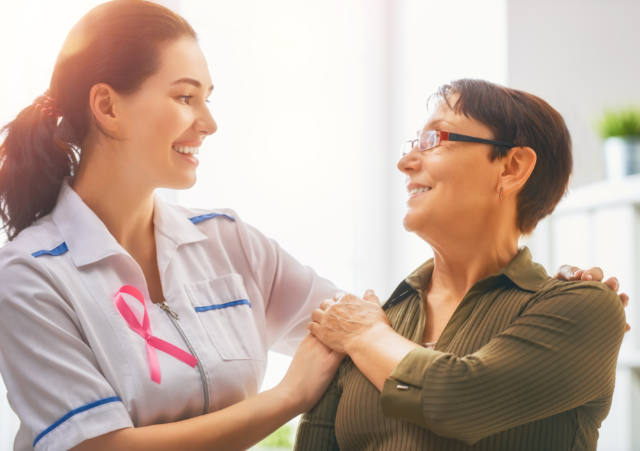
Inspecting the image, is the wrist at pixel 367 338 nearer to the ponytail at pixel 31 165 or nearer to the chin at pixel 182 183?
the chin at pixel 182 183

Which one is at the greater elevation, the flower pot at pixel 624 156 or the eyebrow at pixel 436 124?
the eyebrow at pixel 436 124

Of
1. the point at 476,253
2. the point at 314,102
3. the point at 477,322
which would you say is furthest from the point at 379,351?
the point at 314,102

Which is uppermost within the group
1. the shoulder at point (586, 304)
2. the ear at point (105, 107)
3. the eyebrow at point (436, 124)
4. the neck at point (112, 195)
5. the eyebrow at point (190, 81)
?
the eyebrow at point (190, 81)

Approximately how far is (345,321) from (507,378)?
0.41m

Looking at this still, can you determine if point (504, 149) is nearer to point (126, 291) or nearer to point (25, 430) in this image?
point (126, 291)

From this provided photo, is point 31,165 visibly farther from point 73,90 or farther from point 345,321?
point 345,321

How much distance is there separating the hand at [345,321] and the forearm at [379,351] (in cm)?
2

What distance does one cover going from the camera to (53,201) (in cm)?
163

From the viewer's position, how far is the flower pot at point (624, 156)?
2459 millimetres

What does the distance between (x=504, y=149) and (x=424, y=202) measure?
0.19m

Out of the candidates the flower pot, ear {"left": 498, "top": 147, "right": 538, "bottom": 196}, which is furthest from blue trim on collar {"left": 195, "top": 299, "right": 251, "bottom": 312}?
the flower pot

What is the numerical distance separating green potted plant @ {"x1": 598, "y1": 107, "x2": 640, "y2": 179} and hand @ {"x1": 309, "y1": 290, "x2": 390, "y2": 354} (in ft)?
4.41

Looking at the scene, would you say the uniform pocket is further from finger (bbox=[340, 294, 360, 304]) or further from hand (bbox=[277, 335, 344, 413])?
finger (bbox=[340, 294, 360, 304])

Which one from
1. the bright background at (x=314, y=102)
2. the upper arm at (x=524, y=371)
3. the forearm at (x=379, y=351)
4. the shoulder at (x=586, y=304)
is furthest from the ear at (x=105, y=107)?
the bright background at (x=314, y=102)
